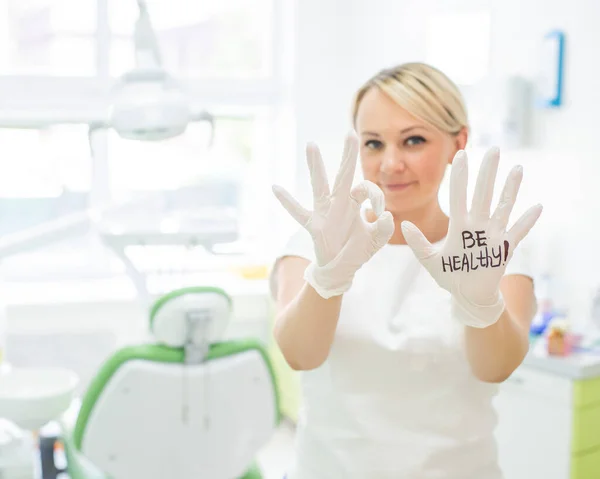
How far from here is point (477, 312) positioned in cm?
95

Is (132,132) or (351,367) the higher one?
(132,132)

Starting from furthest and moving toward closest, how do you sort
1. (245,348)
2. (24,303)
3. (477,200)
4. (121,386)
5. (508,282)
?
(24,303)
(245,348)
(121,386)
(508,282)
(477,200)

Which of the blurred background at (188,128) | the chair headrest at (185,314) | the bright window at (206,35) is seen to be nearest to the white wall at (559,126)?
the blurred background at (188,128)

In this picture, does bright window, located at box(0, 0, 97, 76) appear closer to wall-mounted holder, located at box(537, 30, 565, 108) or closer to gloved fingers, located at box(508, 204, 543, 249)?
wall-mounted holder, located at box(537, 30, 565, 108)

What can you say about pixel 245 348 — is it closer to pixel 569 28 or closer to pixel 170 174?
pixel 569 28

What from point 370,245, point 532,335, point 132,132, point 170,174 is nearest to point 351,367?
point 370,245

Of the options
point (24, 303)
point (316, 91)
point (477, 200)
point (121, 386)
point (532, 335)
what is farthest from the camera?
point (316, 91)

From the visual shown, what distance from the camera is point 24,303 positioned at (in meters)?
3.53

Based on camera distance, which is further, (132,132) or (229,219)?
(229,219)

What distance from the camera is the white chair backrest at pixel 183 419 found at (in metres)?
1.82

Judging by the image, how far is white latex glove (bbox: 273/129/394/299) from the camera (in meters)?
0.91

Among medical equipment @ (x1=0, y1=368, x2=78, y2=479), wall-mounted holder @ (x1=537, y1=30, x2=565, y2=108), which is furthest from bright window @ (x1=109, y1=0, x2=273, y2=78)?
medical equipment @ (x1=0, y1=368, x2=78, y2=479)

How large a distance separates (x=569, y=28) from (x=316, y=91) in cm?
159

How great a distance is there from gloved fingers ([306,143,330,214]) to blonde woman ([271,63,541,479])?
9cm
